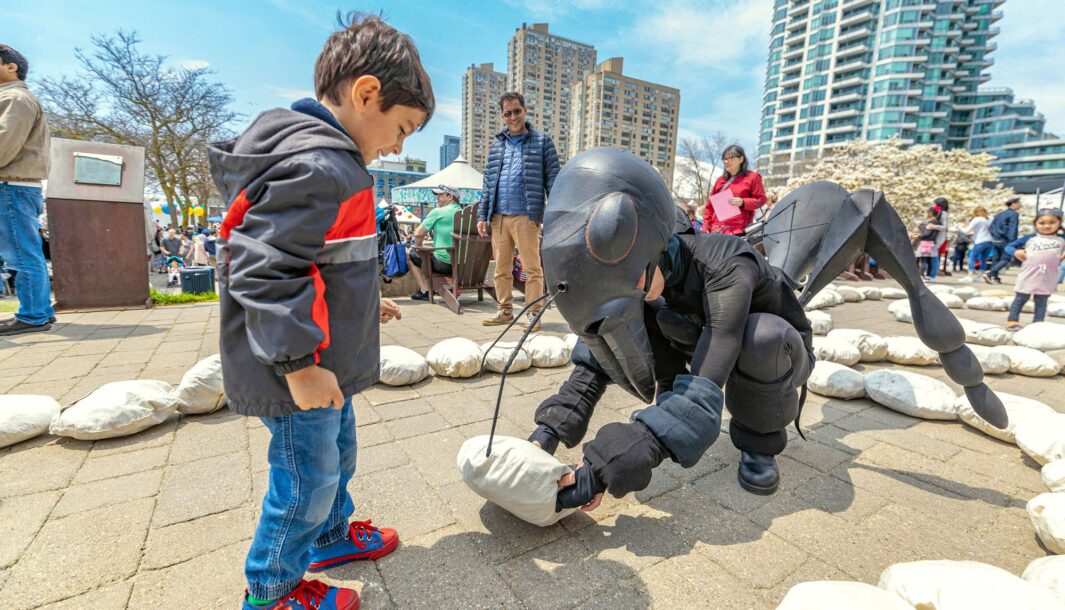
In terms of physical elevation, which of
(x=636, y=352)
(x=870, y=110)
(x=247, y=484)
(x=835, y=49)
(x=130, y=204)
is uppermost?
(x=835, y=49)

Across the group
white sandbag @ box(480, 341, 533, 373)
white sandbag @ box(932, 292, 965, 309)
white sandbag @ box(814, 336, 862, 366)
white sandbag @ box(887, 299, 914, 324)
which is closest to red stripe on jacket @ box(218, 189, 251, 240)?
white sandbag @ box(480, 341, 533, 373)

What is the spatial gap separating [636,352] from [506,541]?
27.7 inches

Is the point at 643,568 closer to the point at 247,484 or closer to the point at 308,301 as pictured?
the point at 308,301

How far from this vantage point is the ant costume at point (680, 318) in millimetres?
1221

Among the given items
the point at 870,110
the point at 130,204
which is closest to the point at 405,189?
the point at 130,204

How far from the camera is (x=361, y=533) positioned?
138cm

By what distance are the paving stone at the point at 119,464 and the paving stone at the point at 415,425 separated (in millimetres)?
872

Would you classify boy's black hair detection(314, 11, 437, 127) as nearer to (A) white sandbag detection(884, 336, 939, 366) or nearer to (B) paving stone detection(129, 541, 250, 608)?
(B) paving stone detection(129, 541, 250, 608)

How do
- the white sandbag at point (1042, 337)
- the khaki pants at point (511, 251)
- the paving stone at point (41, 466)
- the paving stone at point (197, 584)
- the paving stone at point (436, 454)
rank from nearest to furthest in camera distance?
the paving stone at point (197, 584) → the paving stone at point (41, 466) → the paving stone at point (436, 454) → the white sandbag at point (1042, 337) → the khaki pants at point (511, 251)

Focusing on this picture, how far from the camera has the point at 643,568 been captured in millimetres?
1353

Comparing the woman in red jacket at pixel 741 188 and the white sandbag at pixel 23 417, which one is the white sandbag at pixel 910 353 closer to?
the woman in red jacket at pixel 741 188

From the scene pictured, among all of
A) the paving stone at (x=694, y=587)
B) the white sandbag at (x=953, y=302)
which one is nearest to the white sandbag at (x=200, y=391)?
the paving stone at (x=694, y=587)

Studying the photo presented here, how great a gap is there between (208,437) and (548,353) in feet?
6.34

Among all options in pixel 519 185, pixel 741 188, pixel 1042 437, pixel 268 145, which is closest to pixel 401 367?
pixel 268 145
